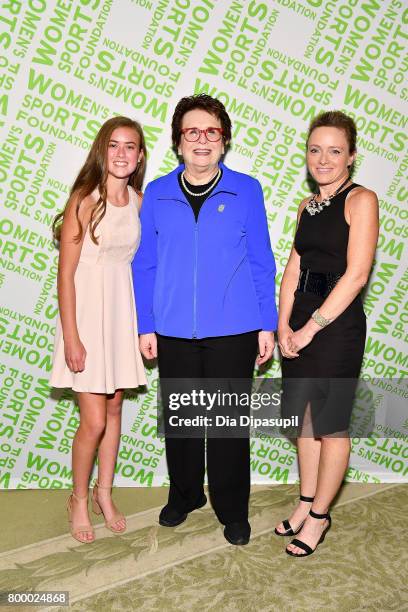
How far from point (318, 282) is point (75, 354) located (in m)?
0.99

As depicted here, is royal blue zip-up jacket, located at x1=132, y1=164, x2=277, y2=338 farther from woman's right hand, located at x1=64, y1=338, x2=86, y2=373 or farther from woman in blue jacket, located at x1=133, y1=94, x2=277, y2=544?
woman's right hand, located at x1=64, y1=338, x2=86, y2=373

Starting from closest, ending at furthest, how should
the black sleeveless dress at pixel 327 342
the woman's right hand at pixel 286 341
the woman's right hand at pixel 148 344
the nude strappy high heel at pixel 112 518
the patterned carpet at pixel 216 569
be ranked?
the patterned carpet at pixel 216 569 → the black sleeveless dress at pixel 327 342 → the woman's right hand at pixel 286 341 → the woman's right hand at pixel 148 344 → the nude strappy high heel at pixel 112 518

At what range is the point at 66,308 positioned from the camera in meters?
2.26

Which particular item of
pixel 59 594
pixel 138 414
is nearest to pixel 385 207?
pixel 138 414

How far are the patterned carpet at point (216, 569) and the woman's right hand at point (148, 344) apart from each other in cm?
81

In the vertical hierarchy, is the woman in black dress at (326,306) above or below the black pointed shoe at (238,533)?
above

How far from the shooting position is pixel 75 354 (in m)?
2.27

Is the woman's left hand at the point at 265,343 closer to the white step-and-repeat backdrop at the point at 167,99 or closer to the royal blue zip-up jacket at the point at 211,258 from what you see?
the royal blue zip-up jacket at the point at 211,258

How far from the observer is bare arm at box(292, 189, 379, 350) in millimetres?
2088

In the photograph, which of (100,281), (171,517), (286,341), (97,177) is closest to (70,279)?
(100,281)

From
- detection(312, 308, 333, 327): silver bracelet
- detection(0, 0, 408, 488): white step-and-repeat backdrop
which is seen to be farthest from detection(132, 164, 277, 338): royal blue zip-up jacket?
detection(0, 0, 408, 488): white step-and-repeat backdrop

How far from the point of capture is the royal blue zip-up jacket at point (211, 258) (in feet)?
7.32

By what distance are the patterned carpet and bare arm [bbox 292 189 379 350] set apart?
37.6 inches
